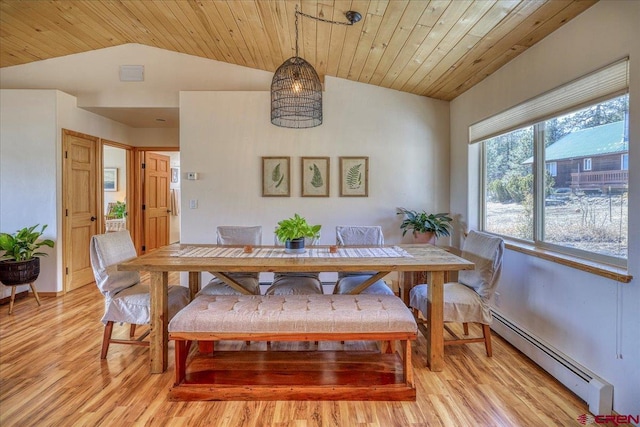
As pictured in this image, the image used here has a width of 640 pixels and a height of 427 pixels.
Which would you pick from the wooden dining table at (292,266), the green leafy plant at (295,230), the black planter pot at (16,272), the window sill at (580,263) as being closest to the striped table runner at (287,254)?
the wooden dining table at (292,266)

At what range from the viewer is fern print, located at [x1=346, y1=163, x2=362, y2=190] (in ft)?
13.9

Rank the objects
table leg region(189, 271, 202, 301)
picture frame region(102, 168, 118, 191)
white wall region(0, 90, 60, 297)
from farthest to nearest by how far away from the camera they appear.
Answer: picture frame region(102, 168, 118, 191)
white wall region(0, 90, 60, 297)
table leg region(189, 271, 202, 301)

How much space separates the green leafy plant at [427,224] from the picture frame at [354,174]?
2.19ft

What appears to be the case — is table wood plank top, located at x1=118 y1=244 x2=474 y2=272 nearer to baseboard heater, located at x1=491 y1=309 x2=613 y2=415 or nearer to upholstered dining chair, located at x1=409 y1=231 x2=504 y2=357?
Answer: upholstered dining chair, located at x1=409 y1=231 x2=504 y2=357

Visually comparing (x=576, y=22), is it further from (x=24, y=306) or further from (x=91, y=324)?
(x=24, y=306)

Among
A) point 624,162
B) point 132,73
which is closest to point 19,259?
point 132,73

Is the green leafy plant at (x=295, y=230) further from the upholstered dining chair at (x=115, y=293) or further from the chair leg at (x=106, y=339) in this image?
the chair leg at (x=106, y=339)

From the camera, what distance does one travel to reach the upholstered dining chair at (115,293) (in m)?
2.41

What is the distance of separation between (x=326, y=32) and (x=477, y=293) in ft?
8.45

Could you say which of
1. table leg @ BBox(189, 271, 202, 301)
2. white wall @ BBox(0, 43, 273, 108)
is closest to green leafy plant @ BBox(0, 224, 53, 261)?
white wall @ BBox(0, 43, 273, 108)

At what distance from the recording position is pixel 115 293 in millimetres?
2516

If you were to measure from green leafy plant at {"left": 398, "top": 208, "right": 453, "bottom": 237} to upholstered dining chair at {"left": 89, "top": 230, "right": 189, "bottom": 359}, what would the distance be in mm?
2615

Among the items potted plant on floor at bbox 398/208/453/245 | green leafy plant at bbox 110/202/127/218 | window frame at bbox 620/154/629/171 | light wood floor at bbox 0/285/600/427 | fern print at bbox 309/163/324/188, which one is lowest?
light wood floor at bbox 0/285/600/427

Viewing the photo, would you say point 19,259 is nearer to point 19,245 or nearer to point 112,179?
point 19,245
